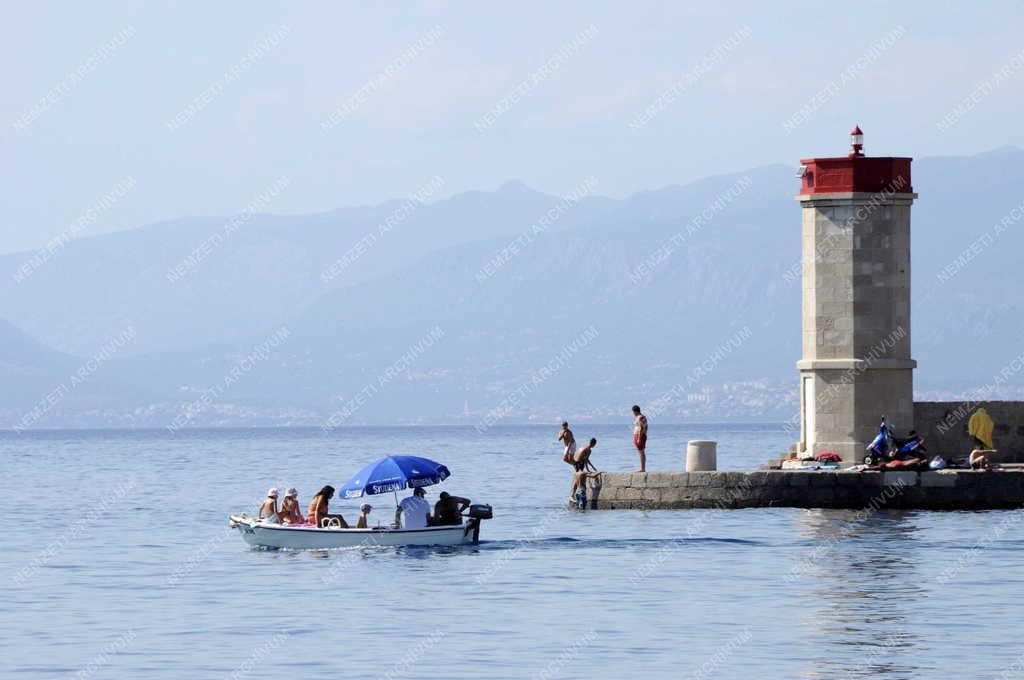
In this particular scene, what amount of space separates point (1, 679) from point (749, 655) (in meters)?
10.3

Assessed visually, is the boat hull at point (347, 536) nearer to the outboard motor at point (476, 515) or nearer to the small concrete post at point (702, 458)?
the outboard motor at point (476, 515)

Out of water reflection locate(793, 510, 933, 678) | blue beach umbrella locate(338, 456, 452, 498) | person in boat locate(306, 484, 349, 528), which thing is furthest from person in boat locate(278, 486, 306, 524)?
water reflection locate(793, 510, 933, 678)

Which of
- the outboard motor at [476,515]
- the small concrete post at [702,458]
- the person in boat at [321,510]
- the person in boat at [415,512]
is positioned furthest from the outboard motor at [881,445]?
the person in boat at [321,510]

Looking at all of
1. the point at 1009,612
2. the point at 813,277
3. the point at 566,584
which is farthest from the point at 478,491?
the point at 1009,612

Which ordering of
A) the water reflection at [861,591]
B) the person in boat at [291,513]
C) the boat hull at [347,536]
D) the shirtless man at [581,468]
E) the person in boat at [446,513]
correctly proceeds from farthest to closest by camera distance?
the shirtless man at [581,468], the person in boat at [291,513], the person in boat at [446,513], the boat hull at [347,536], the water reflection at [861,591]

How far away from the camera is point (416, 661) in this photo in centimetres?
2838

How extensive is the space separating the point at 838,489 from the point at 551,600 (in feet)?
46.6

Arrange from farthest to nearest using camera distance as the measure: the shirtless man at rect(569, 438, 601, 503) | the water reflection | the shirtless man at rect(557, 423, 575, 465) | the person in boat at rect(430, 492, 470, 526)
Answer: the shirtless man at rect(557, 423, 575, 465) → the shirtless man at rect(569, 438, 601, 503) → the person in boat at rect(430, 492, 470, 526) → the water reflection

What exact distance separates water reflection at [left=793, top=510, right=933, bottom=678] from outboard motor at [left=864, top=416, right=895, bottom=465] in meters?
1.33

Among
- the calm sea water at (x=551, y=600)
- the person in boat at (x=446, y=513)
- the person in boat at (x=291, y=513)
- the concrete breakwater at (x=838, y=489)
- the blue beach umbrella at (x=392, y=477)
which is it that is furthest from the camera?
the concrete breakwater at (x=838, y=489)

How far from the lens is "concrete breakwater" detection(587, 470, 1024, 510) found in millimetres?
47281

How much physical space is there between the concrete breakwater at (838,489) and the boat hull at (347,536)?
23.0ft

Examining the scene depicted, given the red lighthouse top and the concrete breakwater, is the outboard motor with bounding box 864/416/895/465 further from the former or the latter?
the red lighthouse top

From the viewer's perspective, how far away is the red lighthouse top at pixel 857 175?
160 feet
